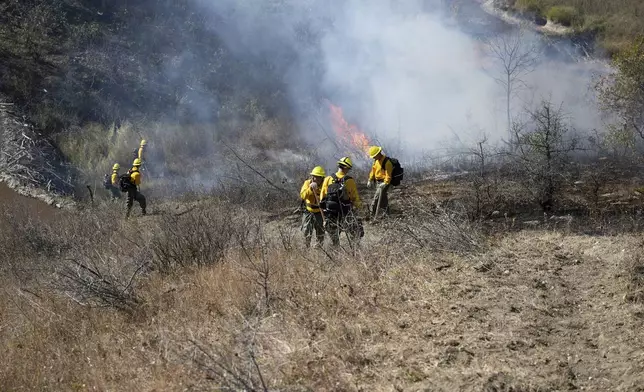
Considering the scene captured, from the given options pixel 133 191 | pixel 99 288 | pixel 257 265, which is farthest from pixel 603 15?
pixel 99 288

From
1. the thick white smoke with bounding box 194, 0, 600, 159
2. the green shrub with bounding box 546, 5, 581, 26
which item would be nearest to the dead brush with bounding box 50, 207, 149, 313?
the thick white smoke with bounding box 194, 0, 600, 159

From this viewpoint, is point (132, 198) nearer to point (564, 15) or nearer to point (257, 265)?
point (257, 265)

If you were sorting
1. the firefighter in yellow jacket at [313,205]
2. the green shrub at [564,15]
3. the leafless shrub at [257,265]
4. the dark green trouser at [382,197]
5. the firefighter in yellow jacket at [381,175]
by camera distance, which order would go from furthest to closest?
the green shrub at [564,15]
the dark green trouser at [382,197]
the firefighter in yellow jacket at [381,175]
the firefighter in yellow jacket at [313,205]
the leafless shrub at [257,265]

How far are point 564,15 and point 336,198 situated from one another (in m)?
24.2

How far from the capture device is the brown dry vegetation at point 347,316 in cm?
405

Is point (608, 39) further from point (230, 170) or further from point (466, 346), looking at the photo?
point (466, 346)

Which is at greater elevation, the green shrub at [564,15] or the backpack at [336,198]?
the green shrub at [564,15]

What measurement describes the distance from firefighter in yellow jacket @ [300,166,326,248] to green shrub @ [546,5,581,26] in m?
23.7

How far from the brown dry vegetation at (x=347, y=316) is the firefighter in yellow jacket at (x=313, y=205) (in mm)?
961

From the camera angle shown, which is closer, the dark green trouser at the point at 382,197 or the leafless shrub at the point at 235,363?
the leafless shrub at the point at 235,363

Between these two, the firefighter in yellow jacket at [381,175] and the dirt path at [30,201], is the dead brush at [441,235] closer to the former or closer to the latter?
the firefighter in yellow jacket at [381,175]

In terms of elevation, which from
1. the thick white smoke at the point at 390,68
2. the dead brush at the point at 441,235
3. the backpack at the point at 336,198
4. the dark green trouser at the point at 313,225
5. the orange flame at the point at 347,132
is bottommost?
the dark green trouser at the point at 313,225

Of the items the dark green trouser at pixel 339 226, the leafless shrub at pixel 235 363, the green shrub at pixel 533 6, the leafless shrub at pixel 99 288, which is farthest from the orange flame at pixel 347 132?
the green shrub at pixel 533 6

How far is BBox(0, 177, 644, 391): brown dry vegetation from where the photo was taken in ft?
13.3
